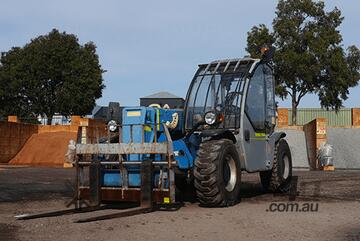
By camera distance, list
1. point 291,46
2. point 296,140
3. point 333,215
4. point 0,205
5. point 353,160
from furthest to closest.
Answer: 1. point 291,46
2. point 296,140
3. point 353,160
4. point 0,205
5. point 333,215

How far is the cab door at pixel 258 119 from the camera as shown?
11.0 m

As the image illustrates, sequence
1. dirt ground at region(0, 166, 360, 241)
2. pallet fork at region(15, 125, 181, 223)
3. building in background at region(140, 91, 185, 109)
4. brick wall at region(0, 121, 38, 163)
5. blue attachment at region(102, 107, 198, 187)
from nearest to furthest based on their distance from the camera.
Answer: dirt ground at region(0, 166, 360, 241) < pallet fork at region(15, 125, 181, 223) < blue attachment at region(102, 107, 198, 187) < building in background at region(140, 91, 185, 109) < brick wall at region(0, 121, 38, 163)

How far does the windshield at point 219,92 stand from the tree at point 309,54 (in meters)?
31.6

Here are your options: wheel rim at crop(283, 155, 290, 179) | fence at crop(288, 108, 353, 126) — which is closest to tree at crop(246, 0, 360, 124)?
fence at crop(288, 108, 353, 126)

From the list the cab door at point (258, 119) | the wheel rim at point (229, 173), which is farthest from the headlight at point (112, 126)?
the cab door at point (258, 119)

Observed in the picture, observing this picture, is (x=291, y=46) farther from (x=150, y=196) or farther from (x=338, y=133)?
(x=150, y=196)

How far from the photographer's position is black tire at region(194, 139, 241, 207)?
938cm

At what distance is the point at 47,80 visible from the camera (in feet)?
174

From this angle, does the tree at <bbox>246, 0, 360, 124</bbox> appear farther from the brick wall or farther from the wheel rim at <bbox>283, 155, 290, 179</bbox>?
the wheel rim at <bbox>283, 155, 290, 179</bbox>

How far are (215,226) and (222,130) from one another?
300 cm

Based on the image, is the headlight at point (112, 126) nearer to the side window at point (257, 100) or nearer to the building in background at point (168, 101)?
the building in background at point (168, 101)

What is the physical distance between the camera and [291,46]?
4325 cm

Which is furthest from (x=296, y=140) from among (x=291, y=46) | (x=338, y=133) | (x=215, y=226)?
(x=215, y=226)

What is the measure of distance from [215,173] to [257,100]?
2863 mm
